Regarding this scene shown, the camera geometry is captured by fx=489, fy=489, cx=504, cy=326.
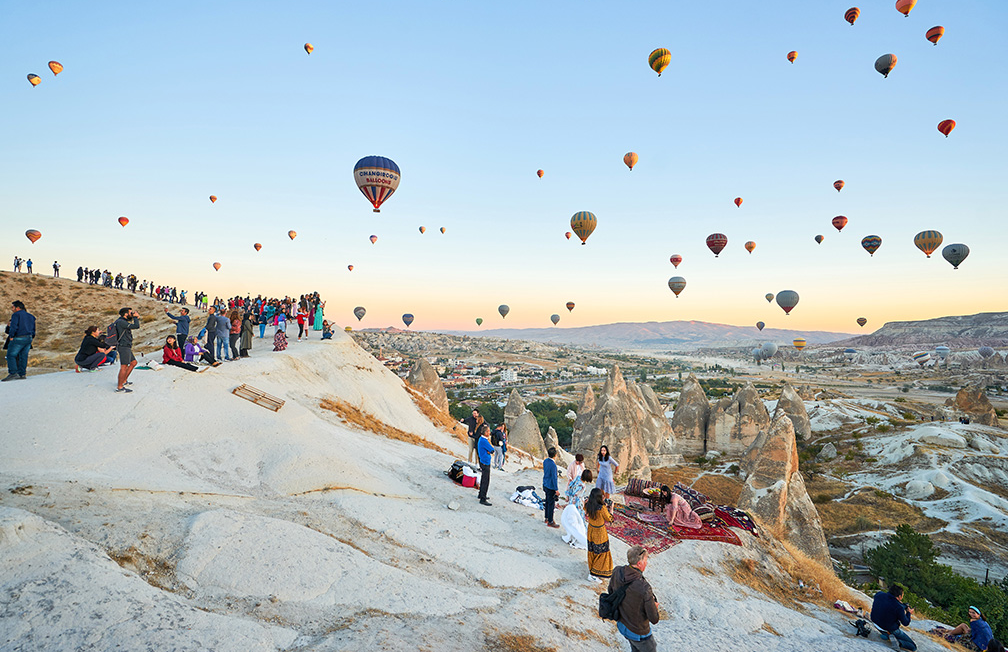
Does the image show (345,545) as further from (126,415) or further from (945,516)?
(945,516)

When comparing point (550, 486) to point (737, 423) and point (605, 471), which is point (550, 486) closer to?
point (605, 471)

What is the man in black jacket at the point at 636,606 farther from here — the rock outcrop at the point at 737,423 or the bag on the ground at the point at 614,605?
the rock outcrop at the point at 737,423

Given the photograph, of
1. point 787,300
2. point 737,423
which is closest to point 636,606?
point 737,423

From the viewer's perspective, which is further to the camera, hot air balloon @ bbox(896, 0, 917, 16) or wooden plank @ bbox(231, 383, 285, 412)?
hot air balloon @ bbox(896, 0, 917, 16)

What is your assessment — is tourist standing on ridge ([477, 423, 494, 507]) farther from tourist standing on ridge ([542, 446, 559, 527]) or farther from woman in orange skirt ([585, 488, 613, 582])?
woman in orange skirt ([585, 488, 613, 582])

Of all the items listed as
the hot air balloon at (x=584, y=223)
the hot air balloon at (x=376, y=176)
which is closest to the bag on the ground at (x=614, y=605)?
the hot air balloon at (x=376, y=176)

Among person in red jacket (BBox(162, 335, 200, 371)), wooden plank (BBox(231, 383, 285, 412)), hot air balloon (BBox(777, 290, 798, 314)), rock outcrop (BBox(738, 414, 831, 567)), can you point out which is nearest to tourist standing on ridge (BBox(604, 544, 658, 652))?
wooden plank (BBox(231, 383, 285, 412))

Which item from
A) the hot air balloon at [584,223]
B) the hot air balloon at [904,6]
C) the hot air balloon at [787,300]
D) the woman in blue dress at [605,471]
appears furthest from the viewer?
the hot air balloon at [787,300]
